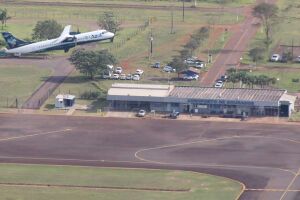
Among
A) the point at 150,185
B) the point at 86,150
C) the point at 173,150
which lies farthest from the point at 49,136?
the point at 150,185

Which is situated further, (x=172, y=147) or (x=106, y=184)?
(x=172, y=147)

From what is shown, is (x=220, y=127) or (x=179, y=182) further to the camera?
(x=220, y=127)

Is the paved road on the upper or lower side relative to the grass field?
upper

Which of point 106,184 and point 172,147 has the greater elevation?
point 172,147

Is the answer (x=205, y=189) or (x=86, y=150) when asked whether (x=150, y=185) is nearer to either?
(x=205, y=189)

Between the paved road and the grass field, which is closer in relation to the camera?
the grass field
